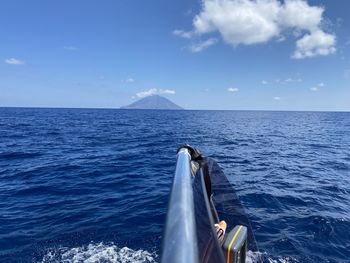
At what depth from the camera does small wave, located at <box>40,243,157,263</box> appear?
18.8 feet

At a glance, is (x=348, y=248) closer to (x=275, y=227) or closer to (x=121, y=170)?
(x=275, y=227)

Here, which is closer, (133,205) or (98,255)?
(98,255)

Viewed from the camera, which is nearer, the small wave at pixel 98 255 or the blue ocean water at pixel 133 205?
the small wave at pixel 98 255

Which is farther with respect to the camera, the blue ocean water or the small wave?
the blue ocean water

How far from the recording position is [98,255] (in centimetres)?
590

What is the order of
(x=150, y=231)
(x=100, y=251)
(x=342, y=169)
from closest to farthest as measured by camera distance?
(x=100, y=251) → (x=150, y=231) → (x=342, y=169)

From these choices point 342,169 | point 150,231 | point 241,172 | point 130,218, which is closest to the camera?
point 150,231

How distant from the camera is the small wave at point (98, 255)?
5.73 meters

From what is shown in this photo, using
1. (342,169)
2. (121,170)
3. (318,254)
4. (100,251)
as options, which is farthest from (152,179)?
(342,169)

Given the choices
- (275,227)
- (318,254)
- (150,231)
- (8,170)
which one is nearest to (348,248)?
(318,254)

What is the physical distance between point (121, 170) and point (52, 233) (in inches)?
267

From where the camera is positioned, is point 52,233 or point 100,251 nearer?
point 100,251

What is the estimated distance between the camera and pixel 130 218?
26.0 ft

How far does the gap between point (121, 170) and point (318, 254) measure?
33.3 ft
